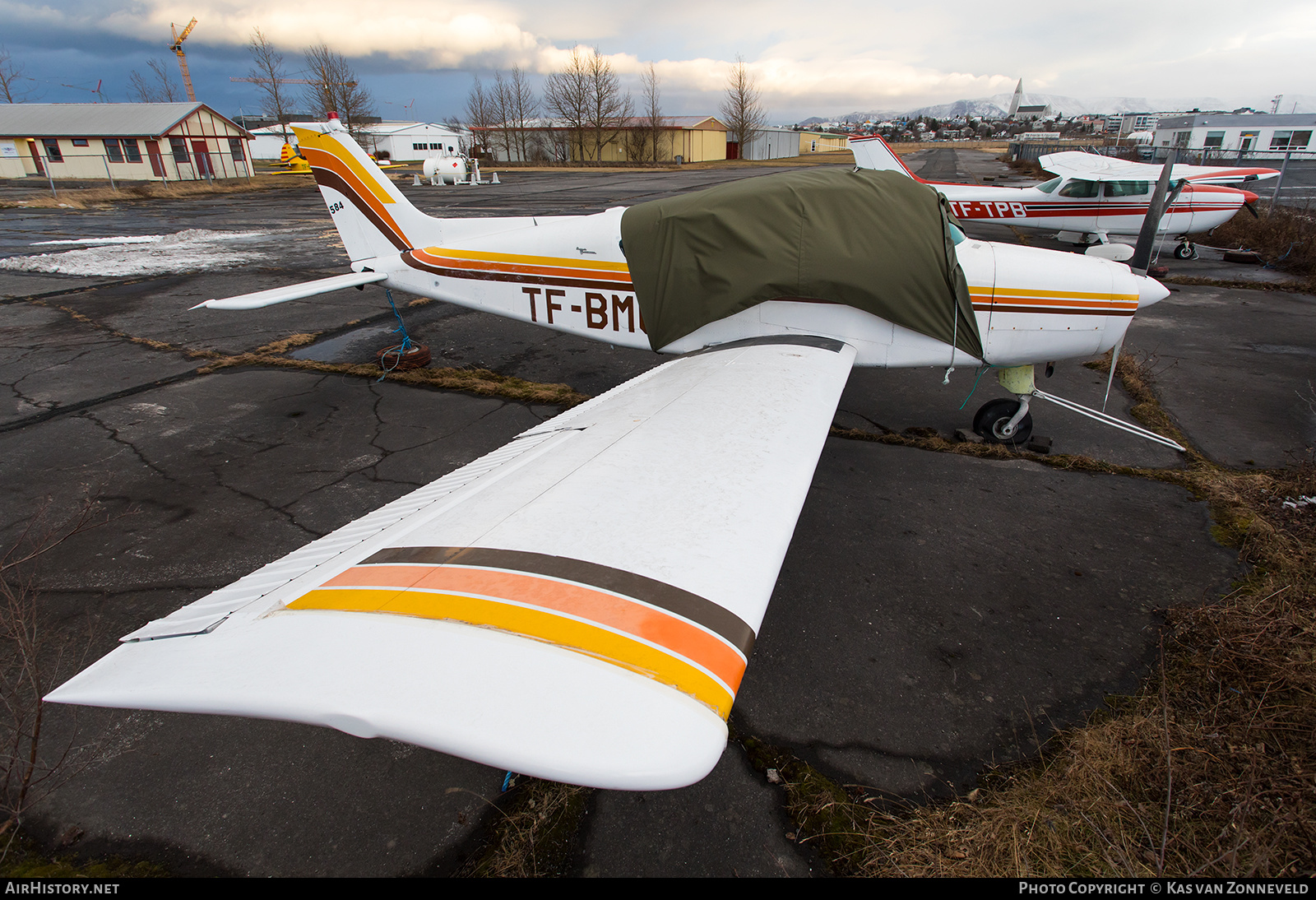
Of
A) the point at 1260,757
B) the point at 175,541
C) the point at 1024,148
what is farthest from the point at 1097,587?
the point at 1024,148

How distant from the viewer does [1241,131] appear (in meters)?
38.7

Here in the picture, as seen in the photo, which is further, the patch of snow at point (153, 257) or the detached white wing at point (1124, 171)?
the patch of snow at point (153, 257)

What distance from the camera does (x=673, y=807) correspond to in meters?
2.56

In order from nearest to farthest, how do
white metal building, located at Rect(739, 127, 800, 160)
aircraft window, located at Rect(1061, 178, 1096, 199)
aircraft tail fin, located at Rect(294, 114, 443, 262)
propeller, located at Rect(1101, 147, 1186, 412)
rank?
1. propeller, located at Rect(1101, 147, 1186, 412)
2. aircraft tail fin, located at Rect(294, 114, 443, 262)
3. aircraft window, located at Rect(1061, 178, 1096, 199)
4. white metal building, located at Rect(739, 127, 800, 160)

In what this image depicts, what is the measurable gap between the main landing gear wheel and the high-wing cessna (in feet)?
33.1

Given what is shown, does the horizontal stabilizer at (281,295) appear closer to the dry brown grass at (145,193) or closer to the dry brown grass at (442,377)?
the dry brown grass at (442,377)

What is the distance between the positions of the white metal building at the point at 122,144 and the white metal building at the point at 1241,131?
67317 millimetres

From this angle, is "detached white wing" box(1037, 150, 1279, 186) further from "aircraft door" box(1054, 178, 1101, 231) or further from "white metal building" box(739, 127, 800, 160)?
"white metal building" box(739, 127, 800, 160)

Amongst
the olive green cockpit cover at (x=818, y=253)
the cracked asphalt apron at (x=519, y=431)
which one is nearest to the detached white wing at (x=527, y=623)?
the cracked asphalt apron at (x=519, y=431)

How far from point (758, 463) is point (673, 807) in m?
1.62

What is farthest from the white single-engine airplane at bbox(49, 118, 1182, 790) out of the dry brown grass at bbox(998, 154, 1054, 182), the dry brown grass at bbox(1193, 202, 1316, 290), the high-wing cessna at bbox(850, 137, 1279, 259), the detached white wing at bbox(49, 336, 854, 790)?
the dry brown grass at bbox(998, 154, 1054, 182)

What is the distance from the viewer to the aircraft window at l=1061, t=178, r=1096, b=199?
562 inches

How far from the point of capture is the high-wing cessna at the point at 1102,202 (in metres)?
14.1

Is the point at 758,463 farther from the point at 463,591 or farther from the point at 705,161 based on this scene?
the point at 705,161
